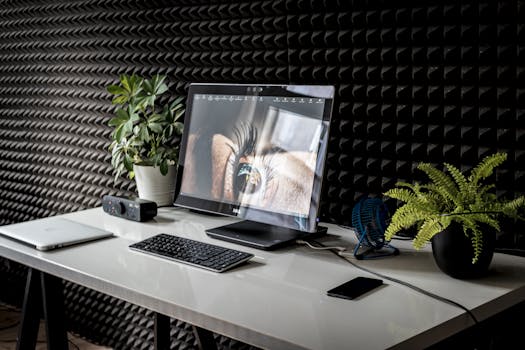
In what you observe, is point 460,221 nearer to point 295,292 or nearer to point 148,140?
point 295,292

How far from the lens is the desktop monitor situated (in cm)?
170

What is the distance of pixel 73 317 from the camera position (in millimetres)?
3051

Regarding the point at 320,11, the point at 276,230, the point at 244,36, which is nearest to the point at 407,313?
the point at 276,230

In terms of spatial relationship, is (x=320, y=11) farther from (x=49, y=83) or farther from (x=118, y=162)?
(x=49, y=83)

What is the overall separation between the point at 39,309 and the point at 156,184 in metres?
0.60

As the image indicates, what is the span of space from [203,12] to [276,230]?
0.96 metres

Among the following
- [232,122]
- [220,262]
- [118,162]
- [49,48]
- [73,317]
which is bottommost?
[73,317]

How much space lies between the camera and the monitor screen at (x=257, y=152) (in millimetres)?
A: 1702

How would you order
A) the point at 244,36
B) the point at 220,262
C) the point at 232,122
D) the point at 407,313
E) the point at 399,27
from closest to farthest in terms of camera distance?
the point at 407,313, the point at 220,262, the point at 399,27, the point at 232,122, the point at 244,36

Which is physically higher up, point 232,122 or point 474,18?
point 474,18

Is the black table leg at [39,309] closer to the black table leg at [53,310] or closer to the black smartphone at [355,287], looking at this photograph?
the black table leg at [53,310]

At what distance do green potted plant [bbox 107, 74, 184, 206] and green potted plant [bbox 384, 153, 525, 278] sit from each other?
1.00 meters

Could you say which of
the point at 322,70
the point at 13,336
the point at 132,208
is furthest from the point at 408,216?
the point at 13,336

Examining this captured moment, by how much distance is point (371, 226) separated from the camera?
5.37 ft
